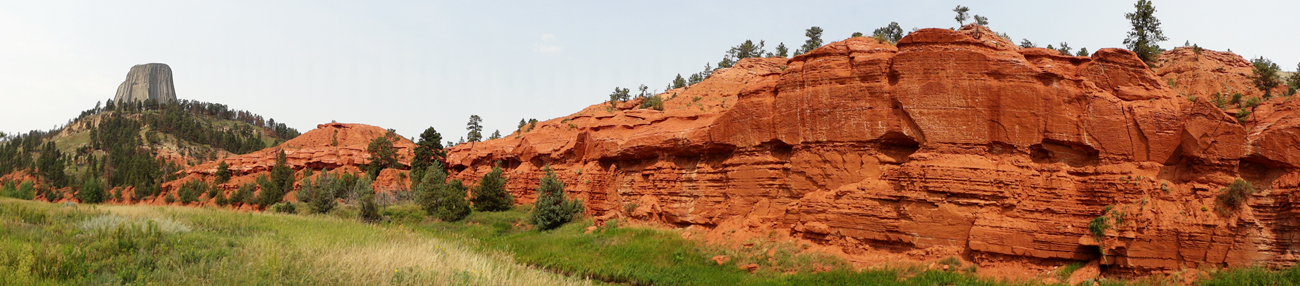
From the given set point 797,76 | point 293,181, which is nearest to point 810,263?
Answer: point 797,76

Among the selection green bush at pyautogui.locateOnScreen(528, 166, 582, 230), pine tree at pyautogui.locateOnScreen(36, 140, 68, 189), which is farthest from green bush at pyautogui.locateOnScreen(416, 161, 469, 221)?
pine tree at pyautogui.locateOnScreen(36, 140, 68, 189)

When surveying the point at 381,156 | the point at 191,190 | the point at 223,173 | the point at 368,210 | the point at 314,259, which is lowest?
the point at 368,210

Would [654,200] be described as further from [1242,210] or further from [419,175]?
[419,175]

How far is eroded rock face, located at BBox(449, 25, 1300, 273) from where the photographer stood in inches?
595

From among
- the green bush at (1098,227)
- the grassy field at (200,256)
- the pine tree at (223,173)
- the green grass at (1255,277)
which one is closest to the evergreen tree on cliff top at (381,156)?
the pine tree at (223,173)

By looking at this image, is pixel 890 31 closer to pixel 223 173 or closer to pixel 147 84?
pixel 223 173

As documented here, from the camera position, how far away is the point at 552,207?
30.0 meters

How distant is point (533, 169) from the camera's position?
38.7 meters

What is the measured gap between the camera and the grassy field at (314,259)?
29.7 ft

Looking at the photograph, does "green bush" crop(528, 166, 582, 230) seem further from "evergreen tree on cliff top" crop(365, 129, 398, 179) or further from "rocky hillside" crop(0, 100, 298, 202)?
"rocky hillside" crop(0, 100, 298, 202)

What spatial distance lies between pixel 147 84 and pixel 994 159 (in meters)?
176

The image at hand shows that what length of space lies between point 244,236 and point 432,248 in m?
3.82

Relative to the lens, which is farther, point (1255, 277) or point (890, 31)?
point (890, 31)

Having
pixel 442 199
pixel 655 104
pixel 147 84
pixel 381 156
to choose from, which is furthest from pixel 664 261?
pixel 147 84
